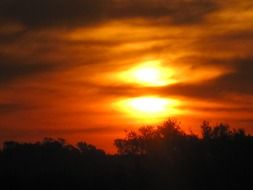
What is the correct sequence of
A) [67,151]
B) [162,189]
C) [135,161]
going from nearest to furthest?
[162,189] → [135,161] → [67,151]

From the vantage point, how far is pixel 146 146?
75250 millimetres

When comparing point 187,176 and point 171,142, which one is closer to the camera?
point 187,176

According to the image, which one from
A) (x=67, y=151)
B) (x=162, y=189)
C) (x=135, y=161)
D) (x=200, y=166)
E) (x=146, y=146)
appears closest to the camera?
(x=162, y=189)

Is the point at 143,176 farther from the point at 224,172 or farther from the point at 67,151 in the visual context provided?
the point at 67,151

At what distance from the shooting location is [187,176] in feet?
208

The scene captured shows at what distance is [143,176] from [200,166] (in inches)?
218

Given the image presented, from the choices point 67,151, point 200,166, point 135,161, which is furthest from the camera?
point 67,151

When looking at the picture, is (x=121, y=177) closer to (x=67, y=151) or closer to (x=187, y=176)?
(x=187, y=176)

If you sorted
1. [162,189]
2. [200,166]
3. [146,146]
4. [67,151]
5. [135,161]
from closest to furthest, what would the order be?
1. [162,189]
2. [200,166]
3. [135,161]
4. [146,146]
5. [67,151]

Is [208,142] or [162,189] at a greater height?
[208,142]

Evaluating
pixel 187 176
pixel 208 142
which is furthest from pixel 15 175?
pixel 208 142

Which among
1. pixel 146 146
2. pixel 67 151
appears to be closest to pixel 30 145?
pixel 67 151

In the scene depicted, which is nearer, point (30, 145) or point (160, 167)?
point (160, 167)

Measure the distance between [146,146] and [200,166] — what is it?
11.5 metres
